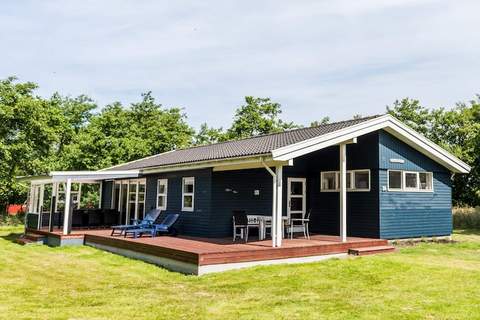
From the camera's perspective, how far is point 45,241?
15.0 meters

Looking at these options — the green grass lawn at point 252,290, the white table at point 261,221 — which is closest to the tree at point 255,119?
the white table at point 261,221

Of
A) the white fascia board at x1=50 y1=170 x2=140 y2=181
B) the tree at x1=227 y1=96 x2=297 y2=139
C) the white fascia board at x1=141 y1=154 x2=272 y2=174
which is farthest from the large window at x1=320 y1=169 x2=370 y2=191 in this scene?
the tree at x1=227 y1=96 x2=297 y2=139

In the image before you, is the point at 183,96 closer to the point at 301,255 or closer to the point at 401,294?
the point at 301,255

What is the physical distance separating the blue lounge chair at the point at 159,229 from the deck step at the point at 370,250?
543 cm

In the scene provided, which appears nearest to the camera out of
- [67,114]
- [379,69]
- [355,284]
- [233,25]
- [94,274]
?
[355,284]

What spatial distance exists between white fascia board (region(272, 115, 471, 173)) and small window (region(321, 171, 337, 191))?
89.5 inches

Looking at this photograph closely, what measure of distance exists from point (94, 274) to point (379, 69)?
14.7 meters

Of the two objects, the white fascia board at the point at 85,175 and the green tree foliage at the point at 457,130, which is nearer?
the white fascia board at the point at 85,175

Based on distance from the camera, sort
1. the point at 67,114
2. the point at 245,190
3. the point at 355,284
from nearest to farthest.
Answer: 1. the point at 355,284
2. the point at 245,190
3. the point at 67,114

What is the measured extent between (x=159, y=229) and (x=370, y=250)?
6.08 metres

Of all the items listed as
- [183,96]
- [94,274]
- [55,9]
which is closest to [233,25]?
[55,9]

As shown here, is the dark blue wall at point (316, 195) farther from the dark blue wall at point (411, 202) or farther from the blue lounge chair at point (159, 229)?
the blue lounge chair at point (159, 229)

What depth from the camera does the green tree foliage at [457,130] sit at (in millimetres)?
24203

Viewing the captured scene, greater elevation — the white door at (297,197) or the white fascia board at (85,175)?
the white fascia board at (85,175)
